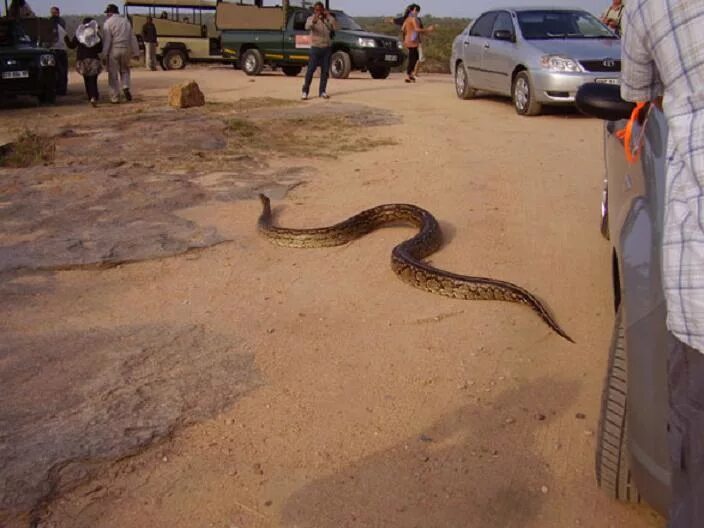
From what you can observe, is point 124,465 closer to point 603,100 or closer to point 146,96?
point 603,100

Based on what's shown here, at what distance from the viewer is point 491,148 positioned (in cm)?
1118

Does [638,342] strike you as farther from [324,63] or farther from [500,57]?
[324,63]

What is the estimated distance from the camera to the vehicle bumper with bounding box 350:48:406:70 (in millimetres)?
24000

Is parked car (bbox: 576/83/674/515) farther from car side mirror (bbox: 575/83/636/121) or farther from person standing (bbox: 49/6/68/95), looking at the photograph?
person standing (bbox: 49/6/68/95)

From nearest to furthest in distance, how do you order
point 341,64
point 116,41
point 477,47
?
point 477,47
point 116,41
point 341,64

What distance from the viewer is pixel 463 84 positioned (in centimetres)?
1755

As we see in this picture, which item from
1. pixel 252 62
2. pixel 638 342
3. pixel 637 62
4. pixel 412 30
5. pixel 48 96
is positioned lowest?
→ pixel 48 96

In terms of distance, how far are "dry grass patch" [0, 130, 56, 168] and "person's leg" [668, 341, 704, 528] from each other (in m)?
9.92

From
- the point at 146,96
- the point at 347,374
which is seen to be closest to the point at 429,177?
the point at 347,374

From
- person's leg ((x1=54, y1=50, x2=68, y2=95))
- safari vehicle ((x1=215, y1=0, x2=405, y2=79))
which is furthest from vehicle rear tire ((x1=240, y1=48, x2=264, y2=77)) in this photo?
person's leg ((x1=54, y1=50, x2=68, y2=95))

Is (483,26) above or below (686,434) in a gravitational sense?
above

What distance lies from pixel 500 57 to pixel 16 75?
10346 mm

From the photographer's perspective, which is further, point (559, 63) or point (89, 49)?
point (89, 49)

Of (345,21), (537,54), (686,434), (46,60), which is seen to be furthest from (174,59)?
(686,434)
